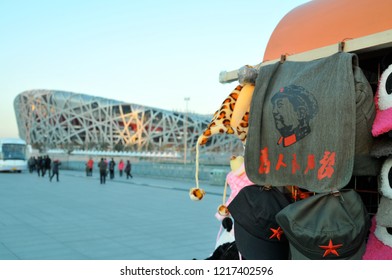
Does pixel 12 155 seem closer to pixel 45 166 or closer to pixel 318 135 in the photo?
pixel 45 166

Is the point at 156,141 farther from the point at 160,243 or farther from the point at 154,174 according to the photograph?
the point at 160,243

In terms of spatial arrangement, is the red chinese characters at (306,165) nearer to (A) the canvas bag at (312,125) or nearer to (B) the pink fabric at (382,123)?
(A) the canvas bag at (312,125)

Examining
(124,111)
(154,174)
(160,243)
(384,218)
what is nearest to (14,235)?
(160,243)

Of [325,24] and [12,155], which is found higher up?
[325,24]

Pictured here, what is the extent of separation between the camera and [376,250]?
1887mm

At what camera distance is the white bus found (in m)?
28.2

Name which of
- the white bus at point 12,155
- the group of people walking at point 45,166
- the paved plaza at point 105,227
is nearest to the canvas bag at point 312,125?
the paved plaza at point 105,227

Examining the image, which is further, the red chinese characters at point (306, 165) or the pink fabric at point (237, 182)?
the pink fabric at point (237, 182)

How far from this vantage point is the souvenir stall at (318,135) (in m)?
1.76

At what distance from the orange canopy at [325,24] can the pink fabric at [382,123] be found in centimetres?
44

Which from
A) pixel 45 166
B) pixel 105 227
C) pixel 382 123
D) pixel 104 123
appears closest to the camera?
pixel 382 123

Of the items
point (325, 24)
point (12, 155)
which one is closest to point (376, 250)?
point (325, 24)

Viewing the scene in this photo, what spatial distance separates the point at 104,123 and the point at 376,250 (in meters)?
72.5
